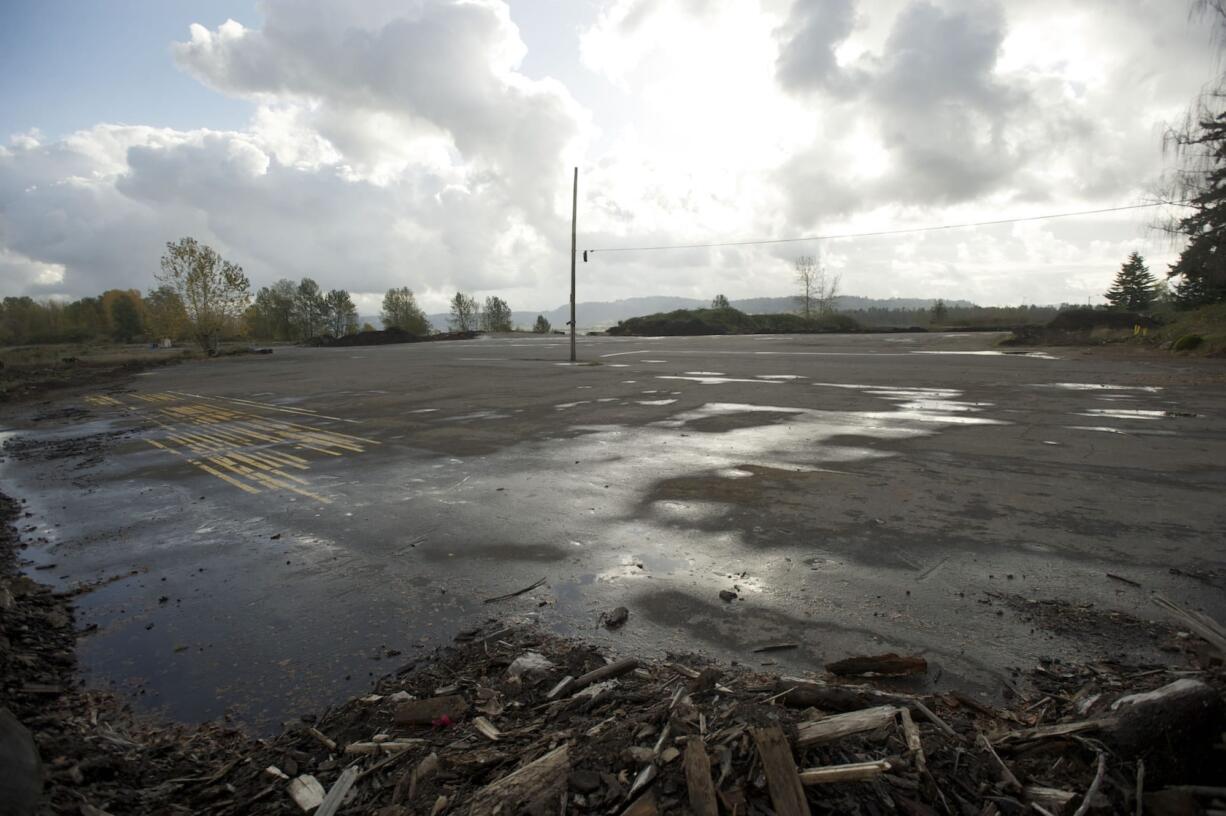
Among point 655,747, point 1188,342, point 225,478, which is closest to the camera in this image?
point 655,747

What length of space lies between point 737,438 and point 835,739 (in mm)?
8227

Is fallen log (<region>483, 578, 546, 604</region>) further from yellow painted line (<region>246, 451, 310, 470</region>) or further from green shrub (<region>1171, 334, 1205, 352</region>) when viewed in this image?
green shrub (<region>1171, 334, 1205, 352</region>)

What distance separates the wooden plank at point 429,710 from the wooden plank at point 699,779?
4.64 ft

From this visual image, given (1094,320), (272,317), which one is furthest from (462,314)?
(1094,320)

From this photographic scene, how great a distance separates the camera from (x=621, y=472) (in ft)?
28.4

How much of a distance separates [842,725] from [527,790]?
1444mm

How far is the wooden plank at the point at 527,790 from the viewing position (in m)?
2.39

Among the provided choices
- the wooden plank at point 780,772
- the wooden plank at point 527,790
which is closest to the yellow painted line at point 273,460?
the wooden plank at point 527,790

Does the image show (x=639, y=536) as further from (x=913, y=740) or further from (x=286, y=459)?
(x=286, y=459)

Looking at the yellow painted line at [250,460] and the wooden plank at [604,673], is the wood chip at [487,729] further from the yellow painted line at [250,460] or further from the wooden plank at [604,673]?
the yellow painted line at [250,460]

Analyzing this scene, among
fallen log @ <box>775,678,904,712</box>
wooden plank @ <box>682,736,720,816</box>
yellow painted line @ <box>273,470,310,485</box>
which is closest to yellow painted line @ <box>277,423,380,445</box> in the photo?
yellow painted line @ <box>273,470,310,485</box>

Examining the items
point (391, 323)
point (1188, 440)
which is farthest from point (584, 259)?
point (391, 323)

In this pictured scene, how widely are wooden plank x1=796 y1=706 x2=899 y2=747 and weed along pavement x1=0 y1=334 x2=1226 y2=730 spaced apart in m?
0.91

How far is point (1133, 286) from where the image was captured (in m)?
67.3
